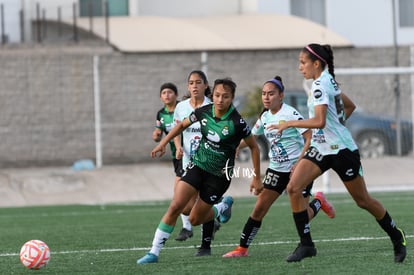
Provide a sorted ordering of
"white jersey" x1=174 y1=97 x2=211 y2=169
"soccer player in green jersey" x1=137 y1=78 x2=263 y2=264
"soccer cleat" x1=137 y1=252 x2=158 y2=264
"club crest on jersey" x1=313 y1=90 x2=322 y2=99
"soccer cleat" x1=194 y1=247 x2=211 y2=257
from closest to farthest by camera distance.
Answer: "club crest on jersey" x1=313 y1=90 x2=322 y2=99
"soccer cleat" x1=137 y1=252 x2=158 y2=264
"soccer player in green jersey" x1=137 y1=78 x2=263 y2=264
"soccer cleat" x1=194 y1=247 x2=211 y2=257
"white jersey" x1=174 y1=97 x2=211 y2=169

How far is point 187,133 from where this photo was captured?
520 inches

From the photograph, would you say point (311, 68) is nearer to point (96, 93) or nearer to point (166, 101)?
point (166, 101)

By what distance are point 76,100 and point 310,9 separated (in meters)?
10.1

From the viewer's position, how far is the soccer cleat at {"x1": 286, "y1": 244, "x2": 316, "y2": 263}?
10112mm

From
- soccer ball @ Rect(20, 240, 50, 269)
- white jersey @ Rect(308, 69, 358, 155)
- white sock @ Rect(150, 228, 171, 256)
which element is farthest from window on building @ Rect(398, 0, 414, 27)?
soccer ball @ Rect(20, 240, 50, 269)

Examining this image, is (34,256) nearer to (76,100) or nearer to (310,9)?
(76,100)

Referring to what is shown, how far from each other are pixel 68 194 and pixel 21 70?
4371mm

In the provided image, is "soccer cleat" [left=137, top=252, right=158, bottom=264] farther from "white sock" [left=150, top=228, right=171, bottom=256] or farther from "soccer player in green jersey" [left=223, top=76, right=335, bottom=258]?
"soccer player in green jersey" [left=223, top=76, right=335, bottom=258]

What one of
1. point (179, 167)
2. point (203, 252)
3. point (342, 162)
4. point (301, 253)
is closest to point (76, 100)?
point (179, 167)

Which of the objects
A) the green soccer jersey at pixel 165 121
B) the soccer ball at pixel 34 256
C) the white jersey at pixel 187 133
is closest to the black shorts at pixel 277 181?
the white jersey at pixel 187 133

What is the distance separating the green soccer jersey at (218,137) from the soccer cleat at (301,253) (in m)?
1.11

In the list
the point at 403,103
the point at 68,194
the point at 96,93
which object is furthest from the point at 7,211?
the point at 403,103

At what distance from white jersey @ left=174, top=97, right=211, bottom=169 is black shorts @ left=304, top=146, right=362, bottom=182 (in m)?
3.19

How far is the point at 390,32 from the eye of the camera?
34.1 metres
